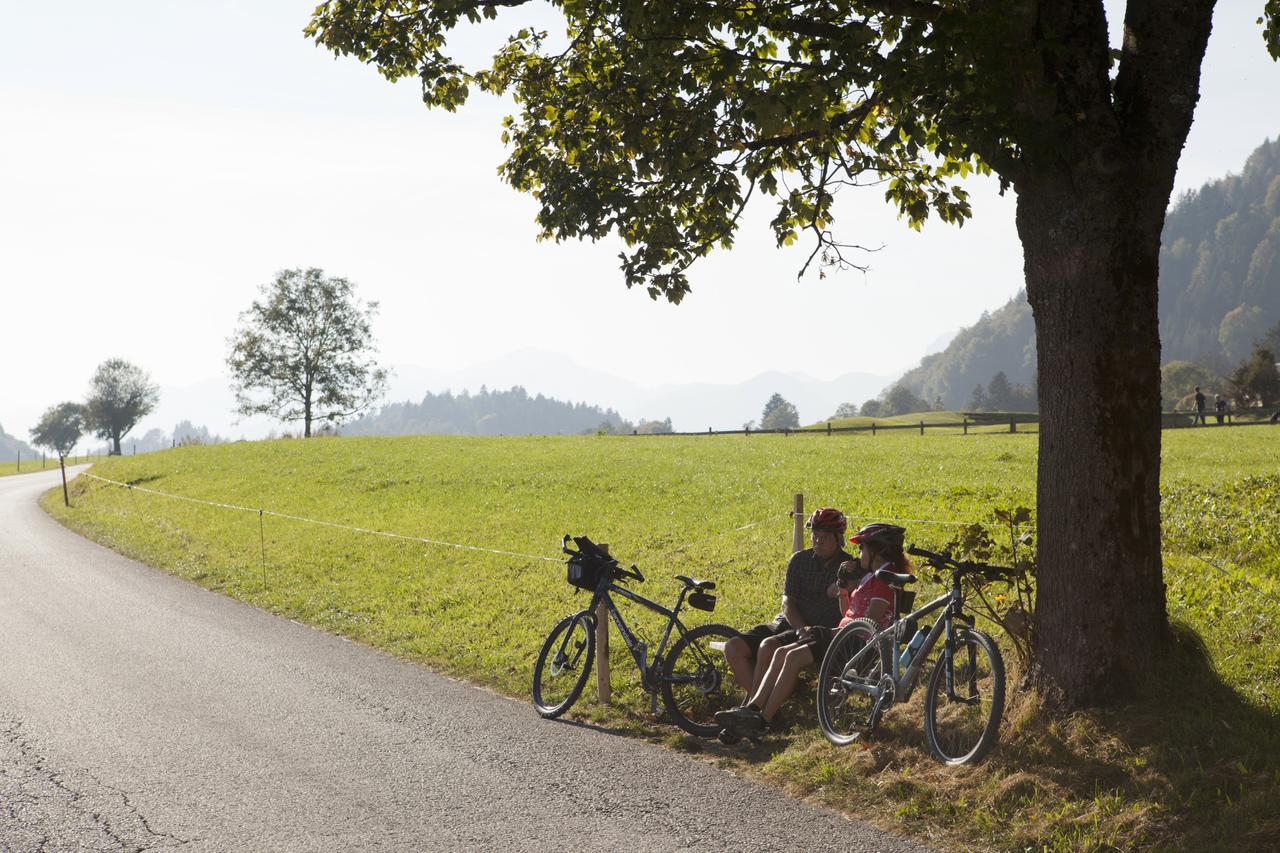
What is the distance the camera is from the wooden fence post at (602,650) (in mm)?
9758

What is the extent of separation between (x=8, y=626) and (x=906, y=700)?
12726 millimetres

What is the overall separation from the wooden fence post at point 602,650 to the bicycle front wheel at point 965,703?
3413mm

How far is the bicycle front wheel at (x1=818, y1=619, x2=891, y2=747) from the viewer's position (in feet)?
25.1

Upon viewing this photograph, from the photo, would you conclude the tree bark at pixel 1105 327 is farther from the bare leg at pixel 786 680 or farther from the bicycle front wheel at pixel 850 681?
the bare leg at pixel 786 680

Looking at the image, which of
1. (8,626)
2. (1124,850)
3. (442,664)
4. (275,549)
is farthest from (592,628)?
(275,549)

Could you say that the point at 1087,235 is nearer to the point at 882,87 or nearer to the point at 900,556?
the point at 882,87

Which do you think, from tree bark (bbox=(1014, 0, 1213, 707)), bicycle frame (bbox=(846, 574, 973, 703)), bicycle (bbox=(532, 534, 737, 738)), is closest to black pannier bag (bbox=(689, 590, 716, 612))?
bicycle (bbox=(532, 534, 737, 738))

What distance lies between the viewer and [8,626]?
48.0ft

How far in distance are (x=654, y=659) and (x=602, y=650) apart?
0.84 meters

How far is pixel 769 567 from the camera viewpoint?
1466 centimetres

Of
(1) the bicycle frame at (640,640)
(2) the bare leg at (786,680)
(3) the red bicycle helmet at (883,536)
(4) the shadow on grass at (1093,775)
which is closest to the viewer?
(4) the shadow on grass at (1093,775)

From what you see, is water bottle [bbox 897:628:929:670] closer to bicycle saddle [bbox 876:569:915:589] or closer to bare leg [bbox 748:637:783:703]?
bicycle saddle [bbox 876:569:915:589]

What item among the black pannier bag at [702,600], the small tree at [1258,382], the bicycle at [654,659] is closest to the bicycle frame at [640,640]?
Result: the bicycle at [654,659]

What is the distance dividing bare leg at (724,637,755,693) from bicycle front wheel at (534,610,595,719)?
1.49 m
